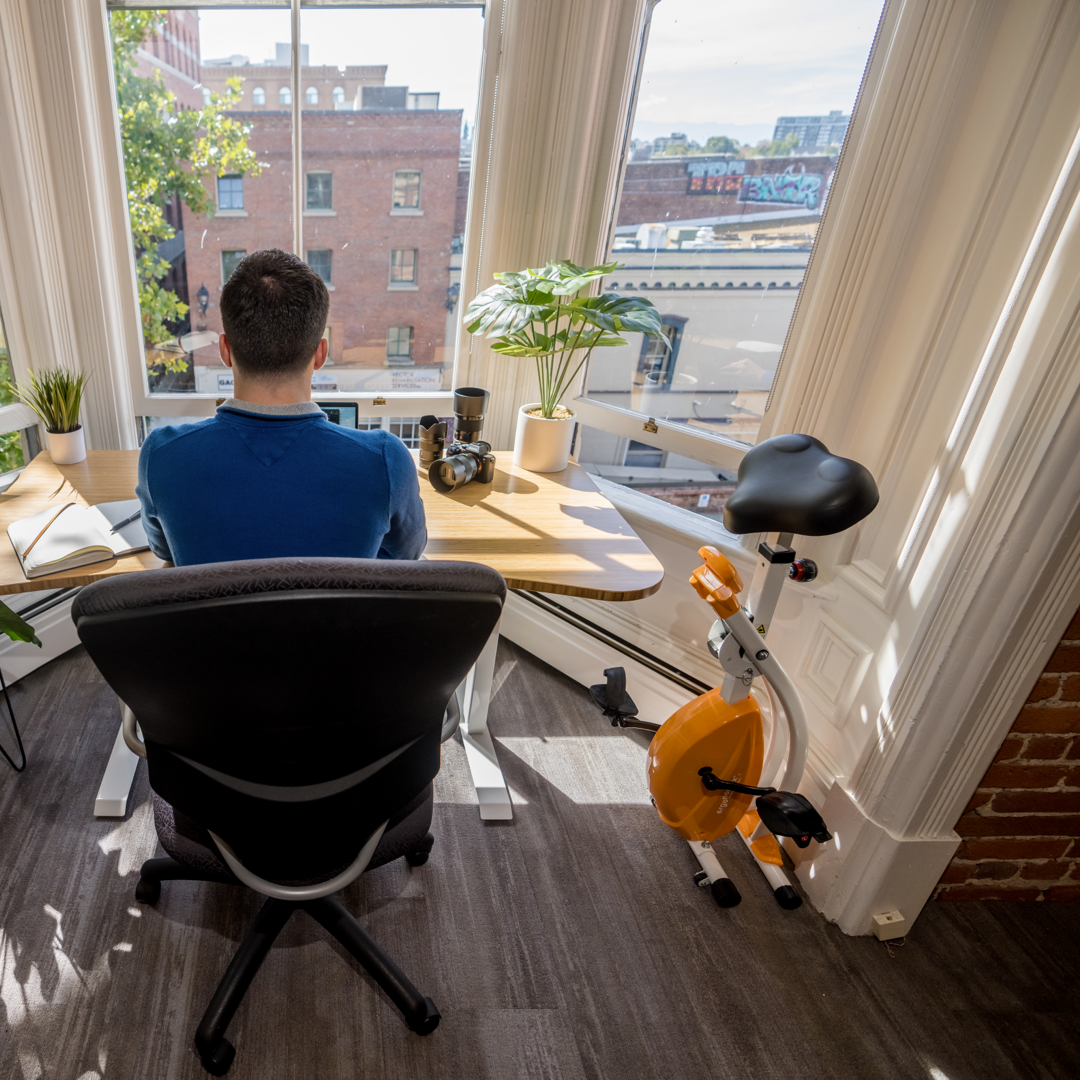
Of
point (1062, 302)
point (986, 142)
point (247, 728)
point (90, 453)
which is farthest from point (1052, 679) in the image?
→ point (90, 453)

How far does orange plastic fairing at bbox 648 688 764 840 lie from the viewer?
5.14 feet

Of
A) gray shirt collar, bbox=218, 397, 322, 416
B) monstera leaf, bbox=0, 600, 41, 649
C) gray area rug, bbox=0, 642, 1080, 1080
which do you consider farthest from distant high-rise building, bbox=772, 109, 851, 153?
monstera leaf, bbox=0, 600, 41, 649

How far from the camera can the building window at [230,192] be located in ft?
6.82

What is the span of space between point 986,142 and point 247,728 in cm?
170

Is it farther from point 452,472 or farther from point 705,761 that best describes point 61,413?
point 705,761

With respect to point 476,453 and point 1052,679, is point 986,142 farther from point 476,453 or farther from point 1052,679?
point 476,453

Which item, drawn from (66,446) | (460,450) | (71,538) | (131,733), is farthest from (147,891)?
(460,450)

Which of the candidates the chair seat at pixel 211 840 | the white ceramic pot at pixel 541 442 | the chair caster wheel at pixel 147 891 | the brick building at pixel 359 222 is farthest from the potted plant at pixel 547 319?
the chair caster wheel at pixel 147 891

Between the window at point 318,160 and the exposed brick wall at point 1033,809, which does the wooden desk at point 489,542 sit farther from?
the exposed brick wall at point 1033,809

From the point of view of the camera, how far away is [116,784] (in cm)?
175

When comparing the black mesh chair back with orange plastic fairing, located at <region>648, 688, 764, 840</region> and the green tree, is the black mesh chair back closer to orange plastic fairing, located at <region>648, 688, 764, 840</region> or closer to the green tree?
orange plastic fairing, located at <region>648, 688, 764, 840</region>

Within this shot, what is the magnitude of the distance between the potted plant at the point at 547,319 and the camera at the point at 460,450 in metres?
0.15

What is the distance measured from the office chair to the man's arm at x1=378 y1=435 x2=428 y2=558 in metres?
0.35

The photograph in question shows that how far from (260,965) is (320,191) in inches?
81.7
